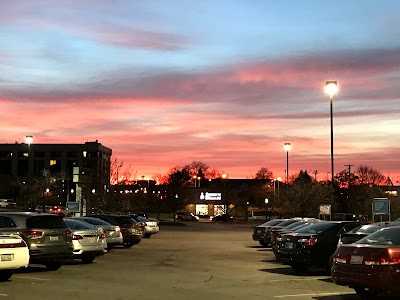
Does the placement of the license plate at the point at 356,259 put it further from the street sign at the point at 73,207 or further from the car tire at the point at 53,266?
the street sign at the point at 73,207

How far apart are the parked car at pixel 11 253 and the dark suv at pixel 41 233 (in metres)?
1.69

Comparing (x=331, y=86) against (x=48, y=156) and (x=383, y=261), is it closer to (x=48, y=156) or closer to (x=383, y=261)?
(x=383, y=261)

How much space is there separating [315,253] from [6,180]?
133 meters

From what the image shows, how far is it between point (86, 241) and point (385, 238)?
415 inches

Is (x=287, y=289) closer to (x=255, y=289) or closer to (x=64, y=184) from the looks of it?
(x=255, y=289)

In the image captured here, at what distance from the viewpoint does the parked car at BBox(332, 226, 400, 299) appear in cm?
1143

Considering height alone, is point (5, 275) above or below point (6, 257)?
below

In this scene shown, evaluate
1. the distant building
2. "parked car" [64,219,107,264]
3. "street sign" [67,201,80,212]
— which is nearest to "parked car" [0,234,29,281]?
"parked car" [64,219,107,264]

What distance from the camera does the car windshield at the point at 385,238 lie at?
40.2 feet

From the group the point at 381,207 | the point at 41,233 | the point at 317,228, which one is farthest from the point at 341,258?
the point at 381,207

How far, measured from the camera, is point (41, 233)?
56.4ft

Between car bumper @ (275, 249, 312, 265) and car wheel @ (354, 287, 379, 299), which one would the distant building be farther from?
car wheel @ (354, 287, 379, 299)

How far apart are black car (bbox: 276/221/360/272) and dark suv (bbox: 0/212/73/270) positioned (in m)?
6.36

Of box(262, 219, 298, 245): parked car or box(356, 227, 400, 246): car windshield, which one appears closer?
box(356, 227, 400, 246): car windshield
